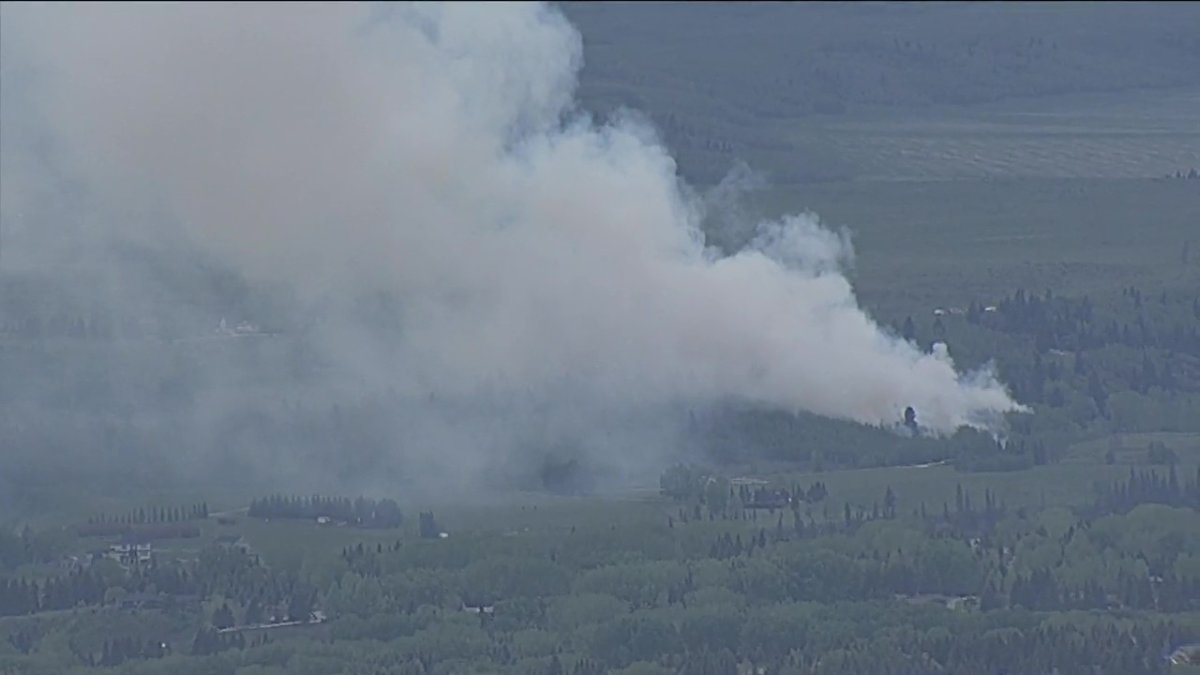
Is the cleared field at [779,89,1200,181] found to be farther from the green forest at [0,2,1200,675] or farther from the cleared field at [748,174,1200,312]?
the cleared field at [748,174,1200,312]

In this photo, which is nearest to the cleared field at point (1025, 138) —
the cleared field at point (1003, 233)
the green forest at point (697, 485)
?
the green forest at point (697, 485)

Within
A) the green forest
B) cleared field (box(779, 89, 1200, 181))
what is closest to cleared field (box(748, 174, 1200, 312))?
the green forest

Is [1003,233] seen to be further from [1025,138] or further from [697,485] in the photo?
[697,485]

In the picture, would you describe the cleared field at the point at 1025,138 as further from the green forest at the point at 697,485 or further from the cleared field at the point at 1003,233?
the cleared field at the point at 1003,233

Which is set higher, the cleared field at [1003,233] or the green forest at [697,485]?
the cleared field at [1003,233]

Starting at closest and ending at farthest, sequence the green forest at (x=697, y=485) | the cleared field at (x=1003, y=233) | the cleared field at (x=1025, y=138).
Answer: the green forest at (x=697, y=485) < the cleared field at (x=1003, y=233) < the cleared field at (x=1025, y=138)

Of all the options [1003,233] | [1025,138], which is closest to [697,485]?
[1003,233]

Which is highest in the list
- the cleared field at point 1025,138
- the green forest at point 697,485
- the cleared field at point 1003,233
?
the cleared field at point 1025,138

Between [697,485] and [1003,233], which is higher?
[1003,233]

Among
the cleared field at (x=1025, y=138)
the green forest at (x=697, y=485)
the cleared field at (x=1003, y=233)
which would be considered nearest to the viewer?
the green forest at (x=697, y=485)

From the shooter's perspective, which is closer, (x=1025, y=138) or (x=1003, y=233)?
(x=1003, y=233)

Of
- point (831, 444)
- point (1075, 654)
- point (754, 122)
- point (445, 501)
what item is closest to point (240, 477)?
point (445, 501)
